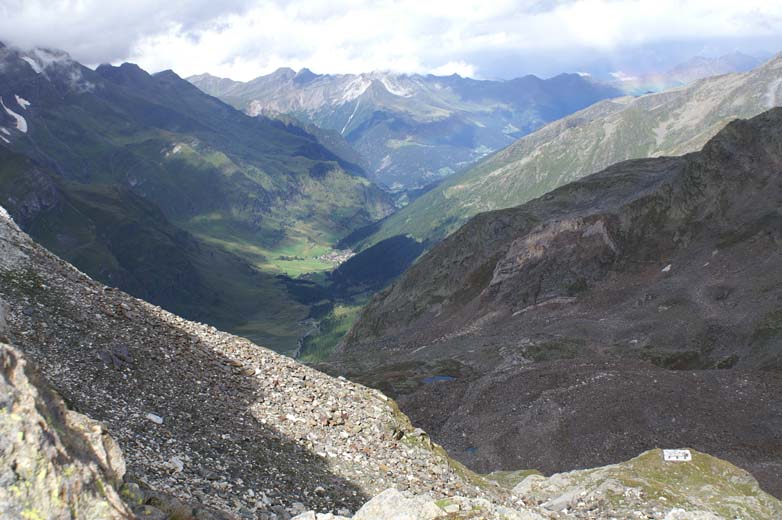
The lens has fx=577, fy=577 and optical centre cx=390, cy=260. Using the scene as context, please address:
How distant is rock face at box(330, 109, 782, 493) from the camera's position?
168ft

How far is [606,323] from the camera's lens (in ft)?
300

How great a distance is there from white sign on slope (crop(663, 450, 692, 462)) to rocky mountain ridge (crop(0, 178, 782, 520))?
54 centimetres

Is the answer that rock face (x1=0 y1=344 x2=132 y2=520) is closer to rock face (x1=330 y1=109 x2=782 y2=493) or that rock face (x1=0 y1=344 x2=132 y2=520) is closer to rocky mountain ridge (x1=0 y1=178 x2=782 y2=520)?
rocky mountain ridge (x1=0 y1=178 x2=782 y2=520)

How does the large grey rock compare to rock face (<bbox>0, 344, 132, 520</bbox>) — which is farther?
the large grey rock

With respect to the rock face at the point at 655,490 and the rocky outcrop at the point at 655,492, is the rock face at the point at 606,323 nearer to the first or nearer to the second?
the rocky outcrop at the point at 655,492

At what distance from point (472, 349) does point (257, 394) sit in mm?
68714

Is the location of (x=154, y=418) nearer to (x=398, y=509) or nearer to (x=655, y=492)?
(x=398, y=509)

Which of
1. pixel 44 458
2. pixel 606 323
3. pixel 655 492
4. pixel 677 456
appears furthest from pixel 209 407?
pixel 606 323

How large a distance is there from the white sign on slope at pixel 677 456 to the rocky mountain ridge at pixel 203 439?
0.54 metres

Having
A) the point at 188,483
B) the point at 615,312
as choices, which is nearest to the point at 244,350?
the point at 188,483

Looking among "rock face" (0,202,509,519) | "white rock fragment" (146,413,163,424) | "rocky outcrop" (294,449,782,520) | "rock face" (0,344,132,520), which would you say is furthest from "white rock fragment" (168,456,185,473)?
"rocky outcrop" (294,449,782,520)

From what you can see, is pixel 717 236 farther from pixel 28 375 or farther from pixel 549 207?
pixel 28 375

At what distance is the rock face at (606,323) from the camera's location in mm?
51188

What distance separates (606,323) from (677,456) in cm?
5532
